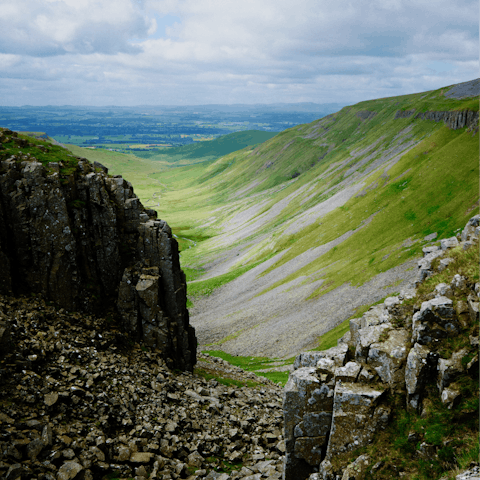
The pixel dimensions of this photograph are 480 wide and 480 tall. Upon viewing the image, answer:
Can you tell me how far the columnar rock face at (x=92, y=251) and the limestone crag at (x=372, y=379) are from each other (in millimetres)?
20318

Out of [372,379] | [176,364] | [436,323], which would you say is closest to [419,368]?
[436,323]

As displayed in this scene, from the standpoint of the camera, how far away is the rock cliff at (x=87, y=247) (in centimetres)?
A: 3131

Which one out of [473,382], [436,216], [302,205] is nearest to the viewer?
[473,382]

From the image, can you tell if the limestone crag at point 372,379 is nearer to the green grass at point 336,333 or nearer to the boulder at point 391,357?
the boulder at point 391,357

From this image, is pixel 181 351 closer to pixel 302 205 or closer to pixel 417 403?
pixel 417 403

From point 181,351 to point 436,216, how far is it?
65191 mm

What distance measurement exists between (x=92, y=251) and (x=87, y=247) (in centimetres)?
68

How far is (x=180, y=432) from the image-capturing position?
85.7ft

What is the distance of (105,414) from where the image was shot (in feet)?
79.2

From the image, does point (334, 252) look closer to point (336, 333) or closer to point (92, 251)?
point (336, 333)

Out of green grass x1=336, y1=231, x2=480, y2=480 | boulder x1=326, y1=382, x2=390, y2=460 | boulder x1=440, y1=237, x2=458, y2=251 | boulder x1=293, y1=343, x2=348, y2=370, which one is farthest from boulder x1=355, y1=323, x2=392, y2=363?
boulder x1=440, y1=237, x2=458, y2=251

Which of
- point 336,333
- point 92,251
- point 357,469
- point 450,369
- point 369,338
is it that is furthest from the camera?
point 336,333

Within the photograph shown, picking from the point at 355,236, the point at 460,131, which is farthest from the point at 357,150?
the point at 355,236

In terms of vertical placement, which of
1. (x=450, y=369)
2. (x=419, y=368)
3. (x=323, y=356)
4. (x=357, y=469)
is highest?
(x=450, y=369)
